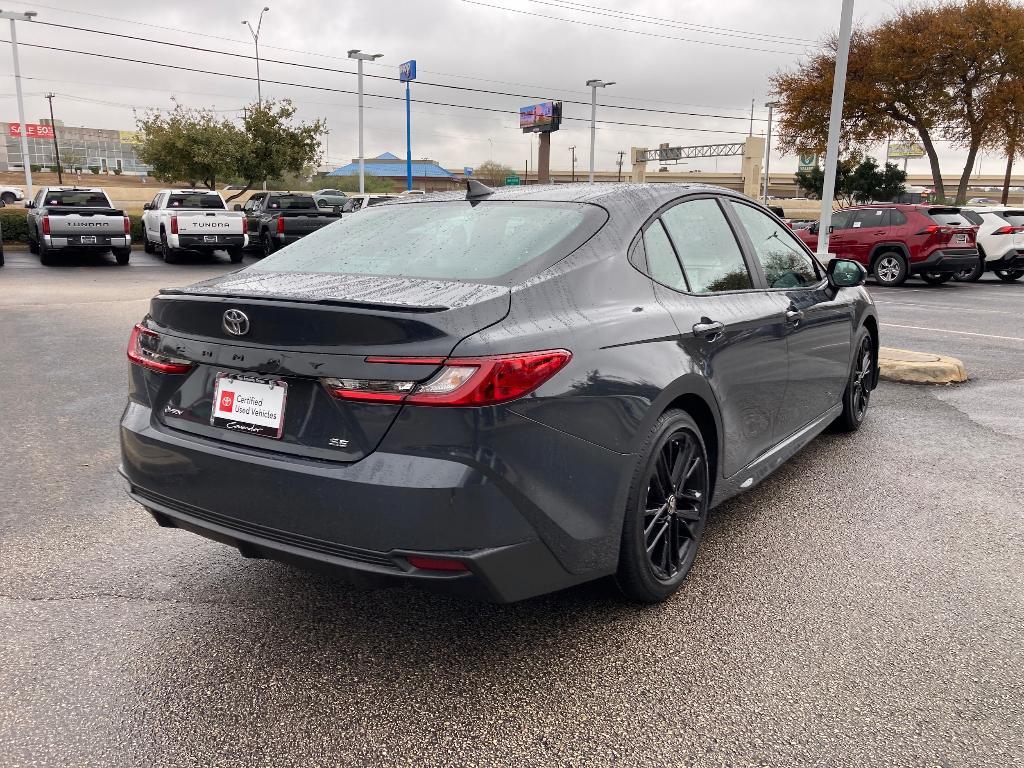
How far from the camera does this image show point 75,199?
67.1 ft

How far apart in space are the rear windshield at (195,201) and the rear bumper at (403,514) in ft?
65.7

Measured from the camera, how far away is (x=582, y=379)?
2627mm

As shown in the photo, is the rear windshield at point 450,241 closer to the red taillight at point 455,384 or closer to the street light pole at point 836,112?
the red taillight at point 455,384

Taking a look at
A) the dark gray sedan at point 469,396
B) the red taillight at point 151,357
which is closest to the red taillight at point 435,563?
the dark gray sedan at point 469,396

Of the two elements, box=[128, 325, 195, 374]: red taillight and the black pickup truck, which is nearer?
box=[128, 325, 195, 374]: red taillight

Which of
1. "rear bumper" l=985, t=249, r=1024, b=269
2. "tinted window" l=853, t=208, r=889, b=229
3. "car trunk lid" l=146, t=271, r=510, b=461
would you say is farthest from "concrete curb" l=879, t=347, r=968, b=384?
"rear bumper" l=985, t=249, r=1024, b=269

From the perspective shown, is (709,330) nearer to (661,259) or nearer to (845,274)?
(661,259)

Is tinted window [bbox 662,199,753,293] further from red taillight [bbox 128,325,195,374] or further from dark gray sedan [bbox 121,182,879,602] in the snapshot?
red taillight [bbox 128,325,195,374]

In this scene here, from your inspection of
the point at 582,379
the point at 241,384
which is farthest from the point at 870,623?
the point at 241,384

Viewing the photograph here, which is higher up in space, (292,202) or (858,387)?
(292,202)

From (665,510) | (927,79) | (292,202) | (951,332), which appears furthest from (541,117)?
(665,510)

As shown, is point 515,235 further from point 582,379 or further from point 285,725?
point 285,725

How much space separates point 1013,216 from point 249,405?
73.0 feet

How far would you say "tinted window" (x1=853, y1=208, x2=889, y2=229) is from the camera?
18.3 meters
